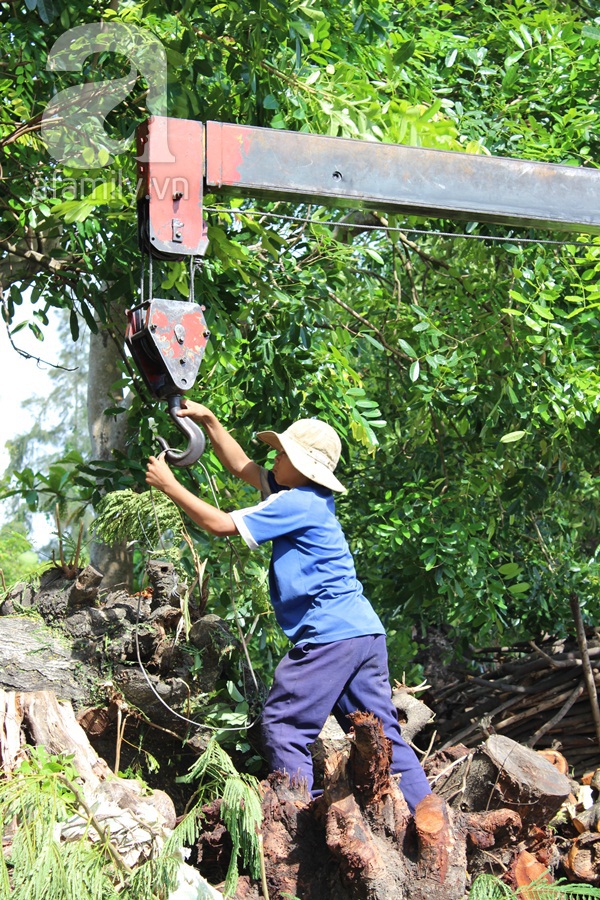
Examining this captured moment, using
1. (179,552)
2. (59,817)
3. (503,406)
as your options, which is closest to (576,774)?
(503,406)

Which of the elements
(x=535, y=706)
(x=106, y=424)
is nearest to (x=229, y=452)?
(x=106, y=424)

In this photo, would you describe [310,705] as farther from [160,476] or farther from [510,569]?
[510,569]

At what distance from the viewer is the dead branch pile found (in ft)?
17.0

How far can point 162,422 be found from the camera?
190 inches

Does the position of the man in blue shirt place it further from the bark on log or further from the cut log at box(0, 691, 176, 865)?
the cut log at box(0, 691, 176, 865)

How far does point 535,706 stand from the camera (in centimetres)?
531

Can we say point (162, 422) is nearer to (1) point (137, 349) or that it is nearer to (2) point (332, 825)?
(1) point (137, 349)

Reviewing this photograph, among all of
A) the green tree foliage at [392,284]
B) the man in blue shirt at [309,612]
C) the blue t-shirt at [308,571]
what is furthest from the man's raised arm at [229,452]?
the green tree foliage at [392,284]

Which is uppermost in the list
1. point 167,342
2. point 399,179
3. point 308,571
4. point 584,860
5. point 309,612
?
point 399,179

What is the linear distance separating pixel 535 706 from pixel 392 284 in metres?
2.85

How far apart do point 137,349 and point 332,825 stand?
152cm

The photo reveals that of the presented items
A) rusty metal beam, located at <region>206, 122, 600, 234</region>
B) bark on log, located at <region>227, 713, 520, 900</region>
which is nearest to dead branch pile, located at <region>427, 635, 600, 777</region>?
bark on log, located at <region>227, 713, 520, 900</region>

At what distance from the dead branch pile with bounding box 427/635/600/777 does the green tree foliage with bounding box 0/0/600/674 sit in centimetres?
32

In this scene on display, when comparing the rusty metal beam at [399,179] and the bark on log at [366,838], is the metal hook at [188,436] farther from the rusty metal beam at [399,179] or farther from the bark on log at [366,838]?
the bark on log at [366,838]
